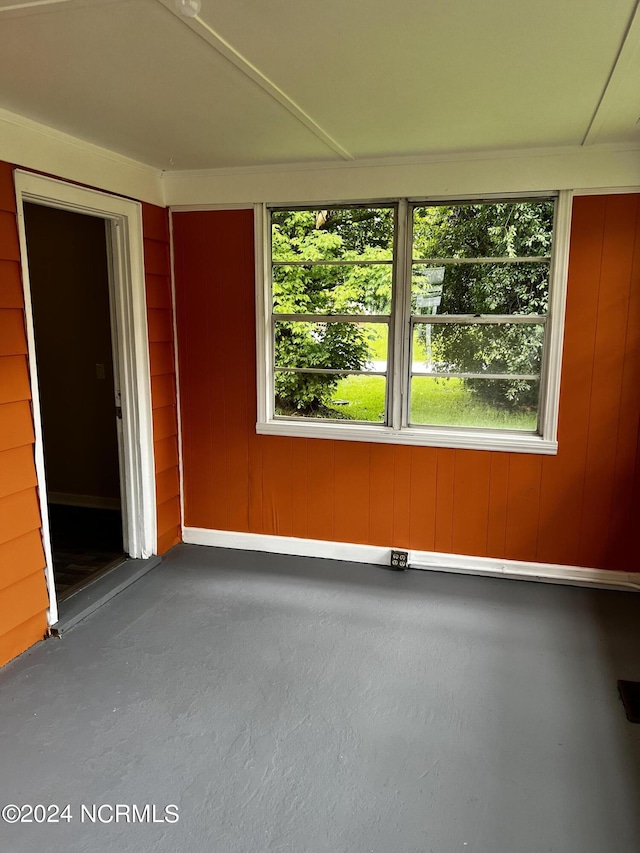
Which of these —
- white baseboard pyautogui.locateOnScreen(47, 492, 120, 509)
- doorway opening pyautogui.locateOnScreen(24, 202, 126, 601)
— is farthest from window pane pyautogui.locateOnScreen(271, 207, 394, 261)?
white baseboard pyautogui.locateOnScreen(47, 492, 120, 509)

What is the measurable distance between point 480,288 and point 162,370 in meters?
2.03

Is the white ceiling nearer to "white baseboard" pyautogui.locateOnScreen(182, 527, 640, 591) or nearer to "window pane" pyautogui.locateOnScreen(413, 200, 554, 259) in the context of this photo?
"window pane" pyautogui.locateOnScreen(413, 200, 554, 259)

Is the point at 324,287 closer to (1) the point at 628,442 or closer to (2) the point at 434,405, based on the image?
(2) the point at 434,405

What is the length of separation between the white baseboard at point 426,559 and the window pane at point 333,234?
183 centimetres

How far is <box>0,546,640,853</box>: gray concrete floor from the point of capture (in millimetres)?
1828

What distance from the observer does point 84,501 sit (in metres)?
4.64

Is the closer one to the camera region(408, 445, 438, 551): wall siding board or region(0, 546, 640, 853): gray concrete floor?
region(0, 546, 640, 853): gray concrete floor

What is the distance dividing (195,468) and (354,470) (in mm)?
1117

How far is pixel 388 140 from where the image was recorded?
9.60 feet

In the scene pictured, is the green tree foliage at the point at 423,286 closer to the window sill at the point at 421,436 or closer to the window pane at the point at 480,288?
the window pane at the point at 480,288

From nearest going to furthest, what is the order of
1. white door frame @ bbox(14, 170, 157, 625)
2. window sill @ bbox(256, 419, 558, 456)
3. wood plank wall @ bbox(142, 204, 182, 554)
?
white door frame @ bbox(14, 170, 157, 625)
window sill @ bbox(256, 419, 558, 456)
wood plank wall @ bbox(142, 204, 182, 554)

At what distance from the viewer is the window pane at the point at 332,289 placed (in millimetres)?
3551

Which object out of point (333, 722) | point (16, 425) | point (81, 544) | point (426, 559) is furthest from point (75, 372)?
point (333, 722)

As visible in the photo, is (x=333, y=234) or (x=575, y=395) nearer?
(x=575, y=395)
